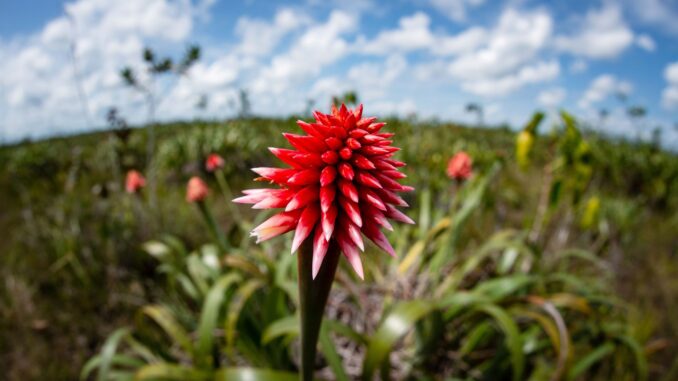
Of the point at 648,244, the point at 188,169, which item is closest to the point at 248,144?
the point at 188,169

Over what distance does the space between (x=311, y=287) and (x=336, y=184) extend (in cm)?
25

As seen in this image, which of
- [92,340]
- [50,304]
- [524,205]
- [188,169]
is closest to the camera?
[92,340]

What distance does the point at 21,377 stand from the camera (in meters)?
2.84

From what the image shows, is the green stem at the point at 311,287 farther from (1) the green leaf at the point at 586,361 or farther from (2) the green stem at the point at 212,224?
(1) the green leaf at the point at 586,361

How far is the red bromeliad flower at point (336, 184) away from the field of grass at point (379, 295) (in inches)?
41.2

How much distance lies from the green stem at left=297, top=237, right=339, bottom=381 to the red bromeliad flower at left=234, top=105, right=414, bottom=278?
4cm

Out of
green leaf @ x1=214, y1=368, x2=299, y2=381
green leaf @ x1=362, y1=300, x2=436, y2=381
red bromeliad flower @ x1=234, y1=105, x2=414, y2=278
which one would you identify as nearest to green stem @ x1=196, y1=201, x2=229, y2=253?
green leaf @ x1=214, y1=368, x2=299, y2=381

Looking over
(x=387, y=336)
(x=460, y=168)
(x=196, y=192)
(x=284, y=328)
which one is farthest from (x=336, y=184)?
(x=460, y=168)

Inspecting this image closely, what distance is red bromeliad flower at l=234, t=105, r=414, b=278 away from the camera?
849mm

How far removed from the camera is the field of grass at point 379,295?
2.26 m

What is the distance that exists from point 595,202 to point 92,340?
4.30m

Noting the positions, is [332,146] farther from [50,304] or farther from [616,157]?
[616,157]

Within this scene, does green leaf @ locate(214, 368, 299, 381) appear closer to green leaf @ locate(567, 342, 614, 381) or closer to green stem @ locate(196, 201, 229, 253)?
green stem @ locate(196, 201, 229, 253)

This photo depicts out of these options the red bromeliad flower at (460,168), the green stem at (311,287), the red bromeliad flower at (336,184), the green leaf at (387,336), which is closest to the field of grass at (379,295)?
the green leaf at (387,336)
